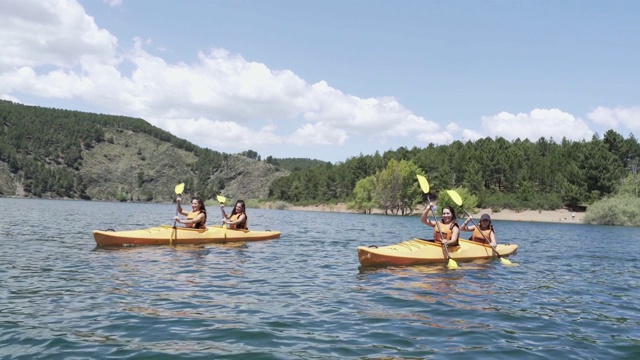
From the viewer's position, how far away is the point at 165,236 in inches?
763

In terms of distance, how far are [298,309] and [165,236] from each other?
11.4 metres

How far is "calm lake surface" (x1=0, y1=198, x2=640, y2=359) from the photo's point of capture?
697 cm

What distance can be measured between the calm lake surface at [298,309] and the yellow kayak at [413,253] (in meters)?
0.39

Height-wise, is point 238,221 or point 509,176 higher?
point 509,176

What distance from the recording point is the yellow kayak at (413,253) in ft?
48.7

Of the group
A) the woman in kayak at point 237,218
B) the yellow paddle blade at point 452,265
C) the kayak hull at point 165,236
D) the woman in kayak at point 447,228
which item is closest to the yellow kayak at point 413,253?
the woman in kayak at point 447,228

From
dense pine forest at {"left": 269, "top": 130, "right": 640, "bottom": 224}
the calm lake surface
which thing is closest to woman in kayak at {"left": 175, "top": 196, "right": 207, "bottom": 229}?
the calm lake surface

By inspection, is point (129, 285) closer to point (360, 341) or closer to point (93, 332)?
point (93, 332)

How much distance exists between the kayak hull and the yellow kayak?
8.04 m

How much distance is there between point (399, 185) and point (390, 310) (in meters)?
77.8

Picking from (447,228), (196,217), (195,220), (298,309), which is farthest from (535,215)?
(298,309)

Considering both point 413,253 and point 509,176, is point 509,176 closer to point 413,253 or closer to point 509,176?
point 509,176

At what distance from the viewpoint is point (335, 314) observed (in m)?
9.02

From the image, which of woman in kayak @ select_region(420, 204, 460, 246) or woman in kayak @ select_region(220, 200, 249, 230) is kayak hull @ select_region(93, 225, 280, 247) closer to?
woman in kayak @ select_region(220, 200, 249, 230)
